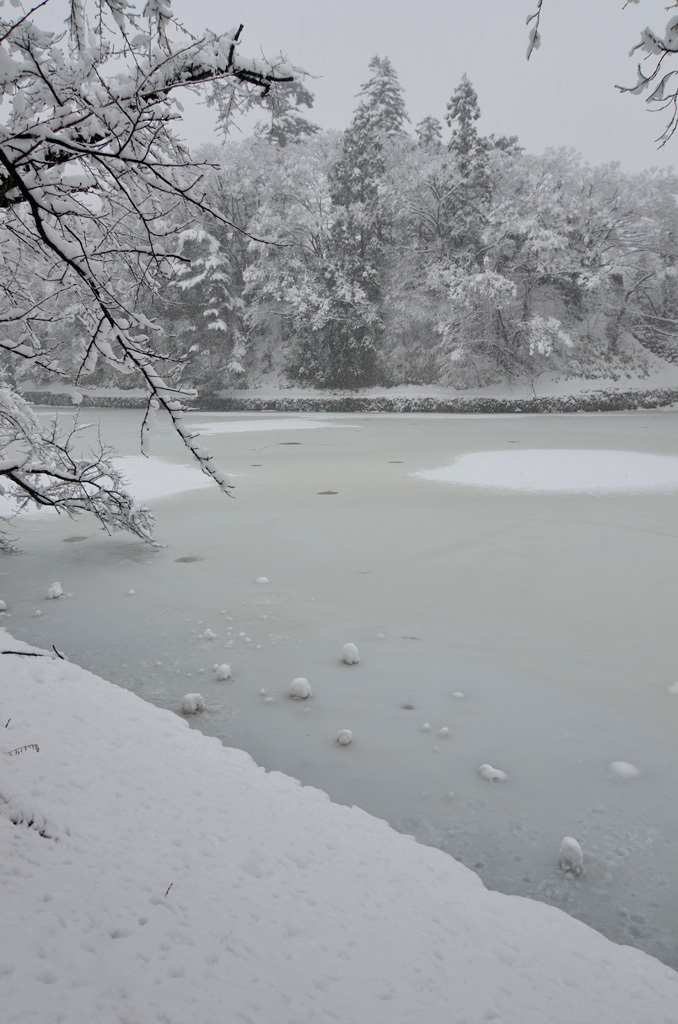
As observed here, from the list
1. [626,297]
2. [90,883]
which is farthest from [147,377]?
[626,297]

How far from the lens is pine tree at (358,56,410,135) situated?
35.8 m

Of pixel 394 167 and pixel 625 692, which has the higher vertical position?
pixel 394 167

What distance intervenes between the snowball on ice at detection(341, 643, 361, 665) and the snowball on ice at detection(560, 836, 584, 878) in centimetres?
179

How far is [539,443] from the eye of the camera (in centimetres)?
1416

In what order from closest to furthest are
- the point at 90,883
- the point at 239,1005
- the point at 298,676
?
the point at 239,1005 → the point at 90,883 → the point at 298,676

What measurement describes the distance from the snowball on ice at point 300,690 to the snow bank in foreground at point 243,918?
97 cm

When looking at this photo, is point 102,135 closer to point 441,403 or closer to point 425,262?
point 441,403

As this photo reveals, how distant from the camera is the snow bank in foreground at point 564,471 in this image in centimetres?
942

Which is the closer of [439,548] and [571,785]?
[571,785]

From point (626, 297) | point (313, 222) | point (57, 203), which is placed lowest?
point (57, 203)

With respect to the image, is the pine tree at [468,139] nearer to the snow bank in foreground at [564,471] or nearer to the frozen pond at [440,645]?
the snow bank in foreground at [564,471]

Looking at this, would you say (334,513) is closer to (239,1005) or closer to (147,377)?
(147,377)

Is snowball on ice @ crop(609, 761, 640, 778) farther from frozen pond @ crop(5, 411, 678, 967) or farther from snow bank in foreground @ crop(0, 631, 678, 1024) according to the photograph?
snow bank in foreground @ crop(0, 631, 678, 1024)

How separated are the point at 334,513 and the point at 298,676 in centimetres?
426
